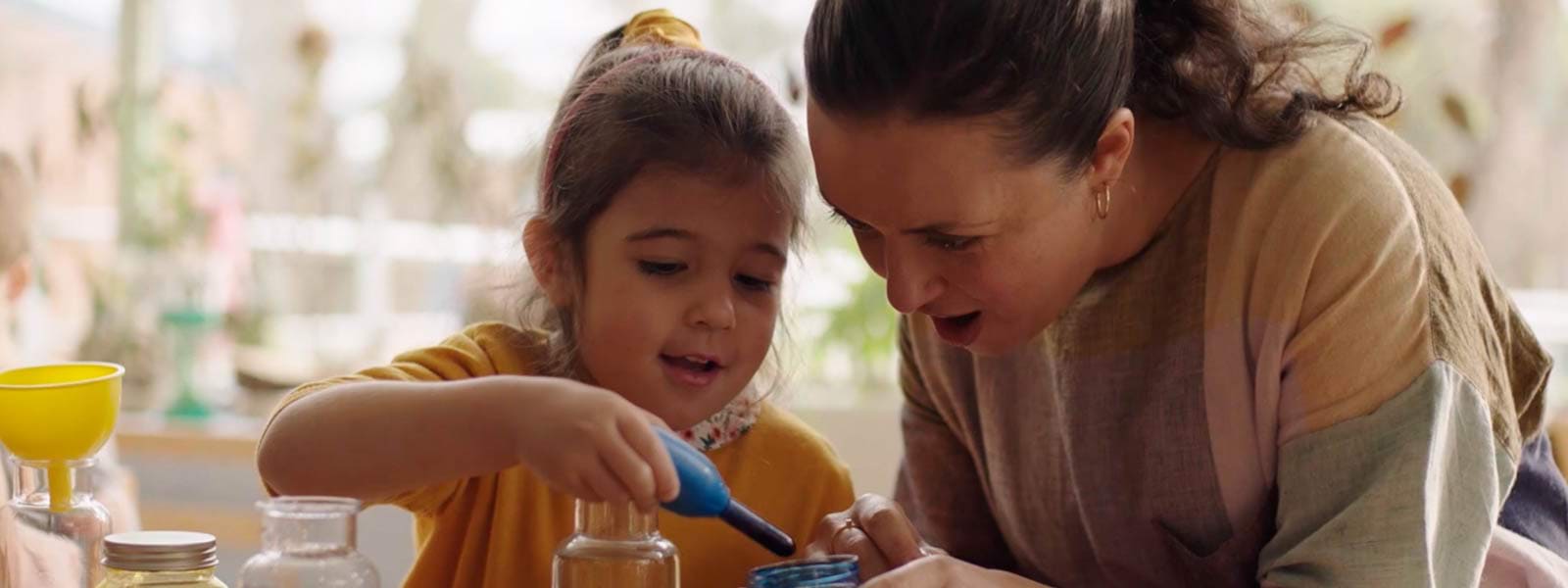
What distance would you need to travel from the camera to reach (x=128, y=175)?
3373 mm

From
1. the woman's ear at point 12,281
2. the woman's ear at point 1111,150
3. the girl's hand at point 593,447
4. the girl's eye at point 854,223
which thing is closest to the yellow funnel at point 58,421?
the girl's hand at point 593,447

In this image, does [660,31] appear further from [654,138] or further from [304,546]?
[304,546]

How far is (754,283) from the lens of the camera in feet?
4.27

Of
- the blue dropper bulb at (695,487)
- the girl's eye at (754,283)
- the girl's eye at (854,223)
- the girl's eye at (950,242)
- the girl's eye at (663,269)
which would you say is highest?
the girl's eye at (854,223)

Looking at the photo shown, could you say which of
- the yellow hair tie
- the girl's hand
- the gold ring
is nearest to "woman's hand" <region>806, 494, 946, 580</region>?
the gold ring

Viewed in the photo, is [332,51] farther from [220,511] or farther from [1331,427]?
[1331,427]

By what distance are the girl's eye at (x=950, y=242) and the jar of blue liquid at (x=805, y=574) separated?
0.32 meters

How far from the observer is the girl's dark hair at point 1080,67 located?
1142mm

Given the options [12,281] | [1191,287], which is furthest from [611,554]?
[12,281]

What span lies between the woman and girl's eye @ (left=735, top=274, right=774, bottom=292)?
0.08 meters

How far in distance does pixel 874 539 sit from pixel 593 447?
382mm

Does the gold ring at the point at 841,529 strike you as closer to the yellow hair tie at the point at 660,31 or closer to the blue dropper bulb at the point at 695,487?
the blue dropper bulb at the point at 695,487

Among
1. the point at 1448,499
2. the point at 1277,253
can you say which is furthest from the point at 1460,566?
the point at 1277,253

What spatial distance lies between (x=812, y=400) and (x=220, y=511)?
3.91 feet
